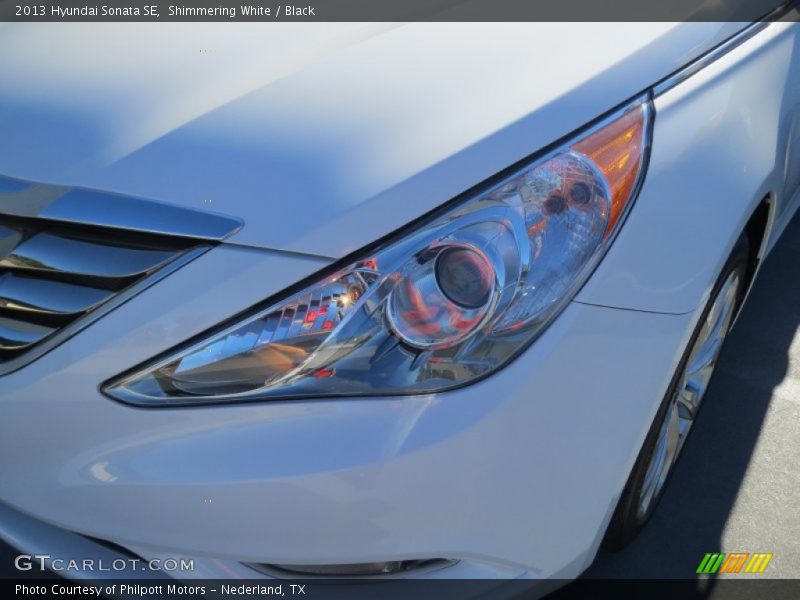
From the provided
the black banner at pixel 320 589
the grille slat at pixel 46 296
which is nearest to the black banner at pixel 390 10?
the grille slat at pixel 46 296

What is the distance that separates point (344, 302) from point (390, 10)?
766 millimetres

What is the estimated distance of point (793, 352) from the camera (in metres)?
2.92

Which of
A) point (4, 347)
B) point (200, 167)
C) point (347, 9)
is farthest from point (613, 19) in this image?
point (4, 347)

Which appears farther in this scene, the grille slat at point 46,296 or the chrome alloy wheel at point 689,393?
the chrome alloy wheel at point 689,393

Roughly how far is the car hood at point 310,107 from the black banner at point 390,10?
4cm

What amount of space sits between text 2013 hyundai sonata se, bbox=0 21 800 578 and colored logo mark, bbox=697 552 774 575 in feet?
2.12

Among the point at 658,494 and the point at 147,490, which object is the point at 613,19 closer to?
the point at 658,494

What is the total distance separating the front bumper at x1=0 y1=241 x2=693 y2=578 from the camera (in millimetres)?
1311

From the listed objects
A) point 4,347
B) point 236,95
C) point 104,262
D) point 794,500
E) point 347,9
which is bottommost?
point 4,347

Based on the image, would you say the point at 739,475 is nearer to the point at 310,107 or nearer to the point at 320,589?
the point at 320,589

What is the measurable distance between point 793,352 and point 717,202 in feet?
4.88

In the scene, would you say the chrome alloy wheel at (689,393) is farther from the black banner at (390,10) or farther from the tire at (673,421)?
the black banner at (390,10)

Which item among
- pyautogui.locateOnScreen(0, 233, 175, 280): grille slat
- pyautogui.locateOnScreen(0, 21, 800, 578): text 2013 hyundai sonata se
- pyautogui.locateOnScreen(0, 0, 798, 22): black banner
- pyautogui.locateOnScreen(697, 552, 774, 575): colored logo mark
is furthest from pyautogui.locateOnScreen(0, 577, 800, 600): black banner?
pyautogui.locateOnScreen(0, 0, 798, 22): black banner

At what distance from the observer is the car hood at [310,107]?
1.37 metres
